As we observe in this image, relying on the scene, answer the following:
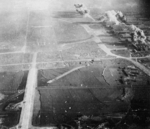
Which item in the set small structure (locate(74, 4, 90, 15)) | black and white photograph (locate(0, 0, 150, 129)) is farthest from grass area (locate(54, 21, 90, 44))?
small structure (locate(74, 4, 90, 15))

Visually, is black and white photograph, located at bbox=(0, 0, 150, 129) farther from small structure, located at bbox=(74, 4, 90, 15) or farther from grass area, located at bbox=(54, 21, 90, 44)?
small structure, located at bbox=(74, 4, 90, 15)

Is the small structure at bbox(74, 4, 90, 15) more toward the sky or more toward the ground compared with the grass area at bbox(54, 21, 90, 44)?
more toward the sky

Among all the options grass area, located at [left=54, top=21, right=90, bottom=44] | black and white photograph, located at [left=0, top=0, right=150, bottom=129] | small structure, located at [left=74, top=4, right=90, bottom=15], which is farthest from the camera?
small structure, located at [left=74, top=4, right=90, bottom=15]

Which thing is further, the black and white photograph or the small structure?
the small structure

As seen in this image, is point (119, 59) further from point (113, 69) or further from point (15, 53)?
point (15, 53)

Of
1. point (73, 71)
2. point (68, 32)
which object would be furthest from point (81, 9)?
point (73, 71)

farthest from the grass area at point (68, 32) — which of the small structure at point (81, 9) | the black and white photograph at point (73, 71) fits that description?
the small structure at point (81, 9)

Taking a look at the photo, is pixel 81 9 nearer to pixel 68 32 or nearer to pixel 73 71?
pixel 68 32

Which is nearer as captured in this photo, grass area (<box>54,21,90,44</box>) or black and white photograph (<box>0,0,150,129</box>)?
black and white photograph (<box>0,0,150,129</box>)

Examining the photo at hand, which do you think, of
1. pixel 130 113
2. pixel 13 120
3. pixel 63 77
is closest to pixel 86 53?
pixel 63 77

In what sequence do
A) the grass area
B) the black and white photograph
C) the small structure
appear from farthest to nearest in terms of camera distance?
the small structure < the grass area < the black and white photograph

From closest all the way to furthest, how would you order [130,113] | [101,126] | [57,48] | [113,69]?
[101,126]
[130,113]
[113,69]
[57,48]
